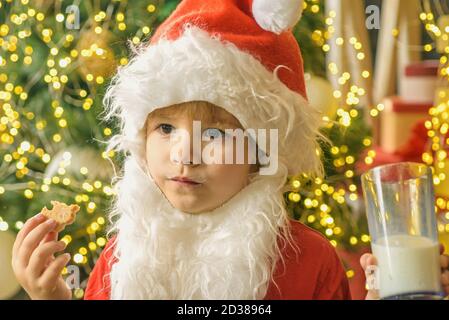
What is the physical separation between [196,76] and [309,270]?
0.32 meters

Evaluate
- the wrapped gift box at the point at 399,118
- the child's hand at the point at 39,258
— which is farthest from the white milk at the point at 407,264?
the wrapped gift box at the point at 399,118

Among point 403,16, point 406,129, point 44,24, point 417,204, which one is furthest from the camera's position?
point 406,129

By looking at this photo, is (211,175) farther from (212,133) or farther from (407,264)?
(407,264)

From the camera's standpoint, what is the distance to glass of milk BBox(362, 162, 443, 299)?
85 centimetres

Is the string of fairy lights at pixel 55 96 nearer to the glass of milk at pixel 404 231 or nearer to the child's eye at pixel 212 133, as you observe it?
the child's eye at pixel 212 133

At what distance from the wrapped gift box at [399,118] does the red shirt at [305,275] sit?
3.17 ft

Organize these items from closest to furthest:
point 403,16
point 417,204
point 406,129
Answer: point 417,204
point 403,16
point 406,129

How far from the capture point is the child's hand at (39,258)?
35.0 inches

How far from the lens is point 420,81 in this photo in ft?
6.24

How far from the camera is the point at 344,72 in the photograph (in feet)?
5.08

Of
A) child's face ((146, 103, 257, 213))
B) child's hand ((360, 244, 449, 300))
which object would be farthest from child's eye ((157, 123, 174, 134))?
child's hand ((360, 244, 449, 300))

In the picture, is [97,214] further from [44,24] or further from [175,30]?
[175,30]
